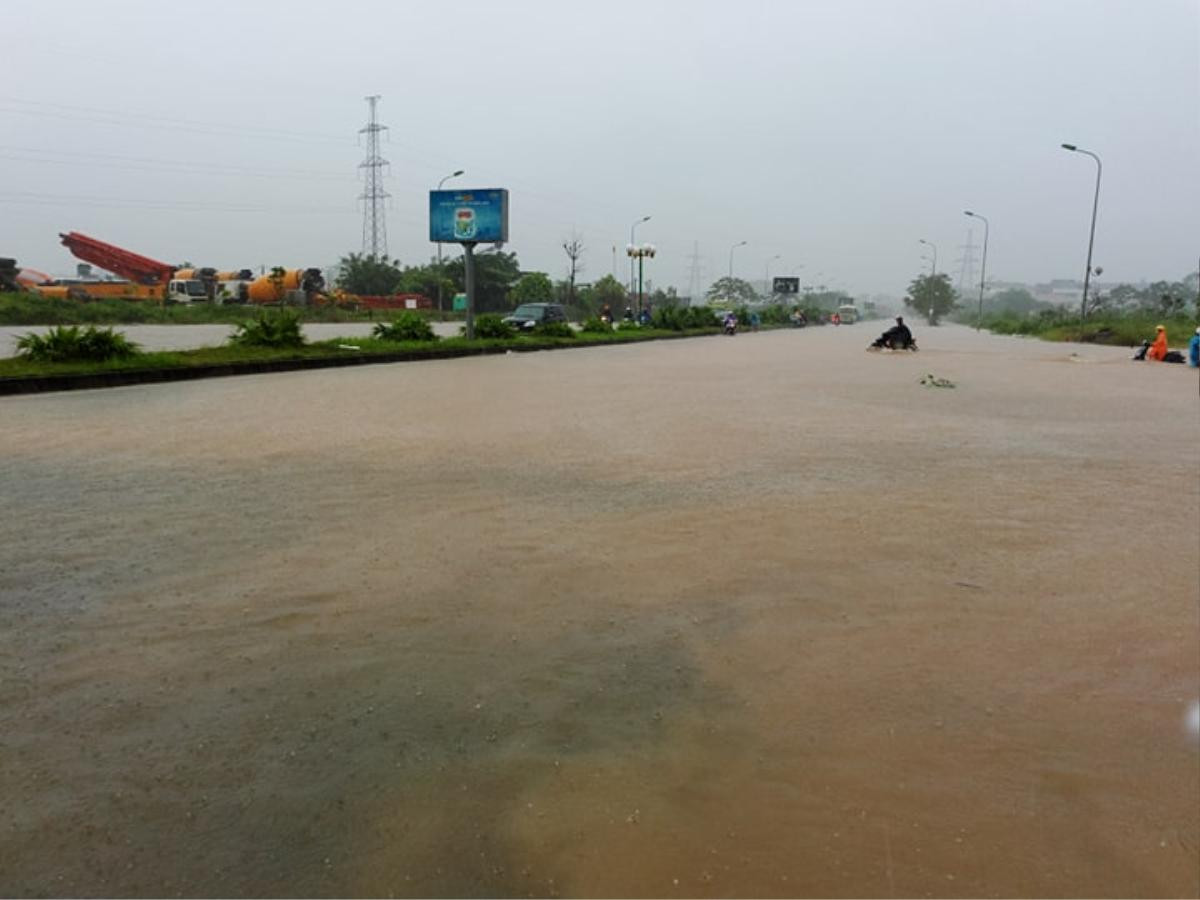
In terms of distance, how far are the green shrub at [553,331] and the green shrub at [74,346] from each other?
658 inches

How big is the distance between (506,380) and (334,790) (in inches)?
538

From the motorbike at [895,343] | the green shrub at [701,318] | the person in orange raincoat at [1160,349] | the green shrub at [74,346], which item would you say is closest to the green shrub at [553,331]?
the motorbike at [895,343]

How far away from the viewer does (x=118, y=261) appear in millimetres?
52469

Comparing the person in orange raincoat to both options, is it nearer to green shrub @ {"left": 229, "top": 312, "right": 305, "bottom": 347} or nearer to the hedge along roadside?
the hedge along roadside

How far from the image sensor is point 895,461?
768 cm

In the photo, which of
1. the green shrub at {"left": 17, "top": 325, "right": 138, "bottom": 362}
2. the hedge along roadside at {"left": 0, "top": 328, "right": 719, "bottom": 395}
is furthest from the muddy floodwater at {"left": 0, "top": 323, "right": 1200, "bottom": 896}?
the green shrub at {"left": 17, "top": 325, "right": 138, "bottom": 362}

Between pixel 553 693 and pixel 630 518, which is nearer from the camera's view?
pixel 553 693

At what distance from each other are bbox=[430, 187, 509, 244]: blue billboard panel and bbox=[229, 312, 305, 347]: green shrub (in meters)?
8.62

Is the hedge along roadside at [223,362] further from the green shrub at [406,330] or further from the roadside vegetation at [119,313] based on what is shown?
the roadside vegetation at [119,313]

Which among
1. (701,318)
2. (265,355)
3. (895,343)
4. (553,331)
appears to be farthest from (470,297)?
(701,318)

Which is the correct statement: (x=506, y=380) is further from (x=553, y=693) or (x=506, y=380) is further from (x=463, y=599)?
(x=553, y=693)

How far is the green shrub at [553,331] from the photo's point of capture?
3049 cm

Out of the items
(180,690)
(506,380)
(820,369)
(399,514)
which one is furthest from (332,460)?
(820,369)

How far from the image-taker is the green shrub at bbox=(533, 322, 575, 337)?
100ft
